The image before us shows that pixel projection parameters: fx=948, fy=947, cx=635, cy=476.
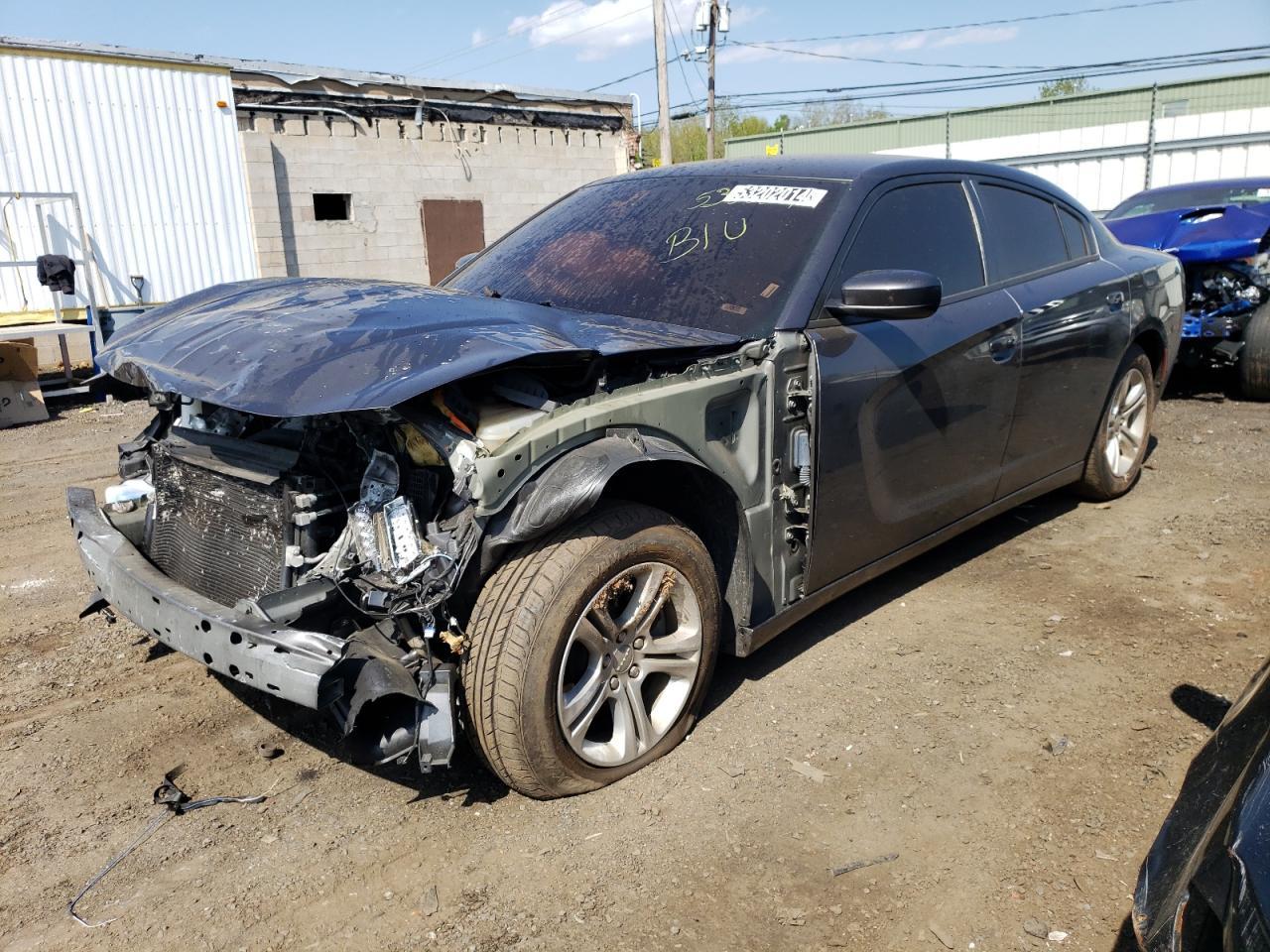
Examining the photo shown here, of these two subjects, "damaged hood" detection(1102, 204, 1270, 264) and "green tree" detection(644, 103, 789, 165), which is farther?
"green tree" detection(644, 103, 789, 165)

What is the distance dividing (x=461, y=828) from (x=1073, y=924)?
1539mm

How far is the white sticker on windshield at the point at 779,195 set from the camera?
3342mm

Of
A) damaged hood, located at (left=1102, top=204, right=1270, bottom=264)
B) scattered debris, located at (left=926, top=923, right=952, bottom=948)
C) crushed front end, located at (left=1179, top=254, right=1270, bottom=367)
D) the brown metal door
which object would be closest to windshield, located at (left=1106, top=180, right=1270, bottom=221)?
damaged hood, located at (left=1102, top=204, right=1270, bottom=264)

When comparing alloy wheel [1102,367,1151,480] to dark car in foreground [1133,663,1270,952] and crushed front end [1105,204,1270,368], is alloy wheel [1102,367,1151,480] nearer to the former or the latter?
crushed front end [1105,204,1270,368]

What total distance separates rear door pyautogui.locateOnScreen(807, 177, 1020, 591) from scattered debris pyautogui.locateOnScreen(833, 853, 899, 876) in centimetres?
94

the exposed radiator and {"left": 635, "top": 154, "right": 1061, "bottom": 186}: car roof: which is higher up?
{"left": 635, "top": 154, "right": 1061, "bottom": 186}: car roof

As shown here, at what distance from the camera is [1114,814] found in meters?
2.59

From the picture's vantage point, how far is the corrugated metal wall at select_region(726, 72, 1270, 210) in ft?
57.8

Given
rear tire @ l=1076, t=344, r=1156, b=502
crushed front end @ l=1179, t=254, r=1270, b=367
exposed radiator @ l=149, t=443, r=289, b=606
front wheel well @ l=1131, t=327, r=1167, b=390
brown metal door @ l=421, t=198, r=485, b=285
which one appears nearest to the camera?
exposed radiator @ l=149, t=443, r=289, b=606

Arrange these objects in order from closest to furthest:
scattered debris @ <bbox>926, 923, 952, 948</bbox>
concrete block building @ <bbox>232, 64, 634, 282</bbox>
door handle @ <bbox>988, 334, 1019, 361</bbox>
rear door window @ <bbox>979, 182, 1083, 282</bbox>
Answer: scattered debris @ <bbox>926, 923, 952, 948</bbox>
door handle @ <bbox>988, 334, 1019, 361</bbox>
rear door window @ <bbox>979, 182, 1083, 282</bbox>
concrete block building @ <bbox>232, 64, 634, 282</bbox>

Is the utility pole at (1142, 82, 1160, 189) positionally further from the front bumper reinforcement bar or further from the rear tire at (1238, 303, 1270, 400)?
the front bumper reinforcement bar

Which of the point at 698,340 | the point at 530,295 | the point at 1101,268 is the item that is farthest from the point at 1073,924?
the point at 1101,268

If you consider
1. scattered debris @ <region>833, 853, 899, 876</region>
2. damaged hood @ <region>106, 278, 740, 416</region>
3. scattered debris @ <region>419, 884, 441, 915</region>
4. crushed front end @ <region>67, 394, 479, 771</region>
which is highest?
damaged hood @ <region>106, 278, 740, 416</region>

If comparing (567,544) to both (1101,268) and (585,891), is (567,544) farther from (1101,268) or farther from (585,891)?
(1101,268)
